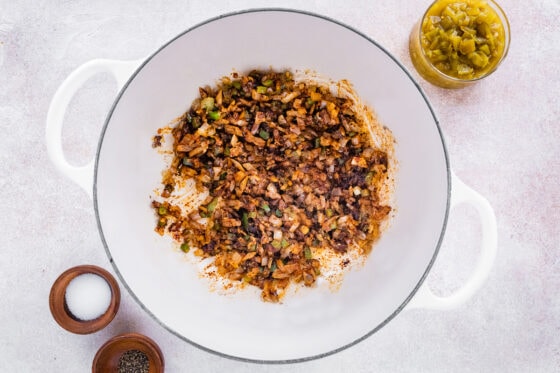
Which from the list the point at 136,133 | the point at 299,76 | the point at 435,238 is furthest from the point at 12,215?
the point at 435,238

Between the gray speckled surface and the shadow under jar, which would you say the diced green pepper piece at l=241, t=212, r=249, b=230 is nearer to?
the gray speckled surface

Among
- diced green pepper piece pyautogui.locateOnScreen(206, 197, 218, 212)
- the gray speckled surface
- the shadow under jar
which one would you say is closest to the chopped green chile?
the shadow under jar

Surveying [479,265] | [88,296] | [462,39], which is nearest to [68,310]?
[88,296]

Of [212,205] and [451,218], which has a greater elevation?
[212,205]

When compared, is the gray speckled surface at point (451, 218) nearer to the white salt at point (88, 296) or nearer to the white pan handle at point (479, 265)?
the white salt at point (88, 296)

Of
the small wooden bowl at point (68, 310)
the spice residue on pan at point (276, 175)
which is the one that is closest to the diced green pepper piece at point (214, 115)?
the spice residue on pan at point (276, 175)

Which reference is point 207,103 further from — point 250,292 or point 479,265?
point 479,265

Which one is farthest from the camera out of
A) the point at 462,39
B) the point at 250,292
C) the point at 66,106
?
the point at 250,292
